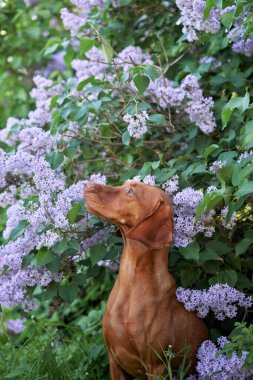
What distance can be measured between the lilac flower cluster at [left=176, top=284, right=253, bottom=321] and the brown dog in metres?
0.06

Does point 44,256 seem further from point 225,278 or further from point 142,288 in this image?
point 225,278

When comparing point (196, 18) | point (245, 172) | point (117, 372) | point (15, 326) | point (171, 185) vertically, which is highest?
point (196, 18)

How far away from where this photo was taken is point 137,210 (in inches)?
94.3

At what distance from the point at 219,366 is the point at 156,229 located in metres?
0.55

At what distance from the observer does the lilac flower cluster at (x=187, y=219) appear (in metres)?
2.66

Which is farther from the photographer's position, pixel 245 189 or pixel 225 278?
pixel 225 278

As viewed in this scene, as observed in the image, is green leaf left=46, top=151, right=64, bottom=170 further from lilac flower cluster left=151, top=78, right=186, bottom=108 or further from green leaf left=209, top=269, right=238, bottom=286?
green leaf left=209, top=269, right=238, bottom=286

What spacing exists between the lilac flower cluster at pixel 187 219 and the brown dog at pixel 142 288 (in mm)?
194

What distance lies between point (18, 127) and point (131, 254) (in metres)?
1.28

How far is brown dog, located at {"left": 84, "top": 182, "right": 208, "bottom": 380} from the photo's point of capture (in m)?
2.39

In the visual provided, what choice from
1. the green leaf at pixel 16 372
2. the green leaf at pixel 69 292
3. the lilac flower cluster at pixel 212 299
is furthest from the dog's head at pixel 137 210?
the green leaf at pixel 16 372

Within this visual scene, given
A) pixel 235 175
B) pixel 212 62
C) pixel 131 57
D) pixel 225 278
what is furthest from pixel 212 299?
pixel 212 62

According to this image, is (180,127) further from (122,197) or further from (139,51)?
(122,197)

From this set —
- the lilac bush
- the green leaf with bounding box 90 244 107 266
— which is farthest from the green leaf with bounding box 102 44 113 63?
the green leaf with bounding box 90 244 107 266
